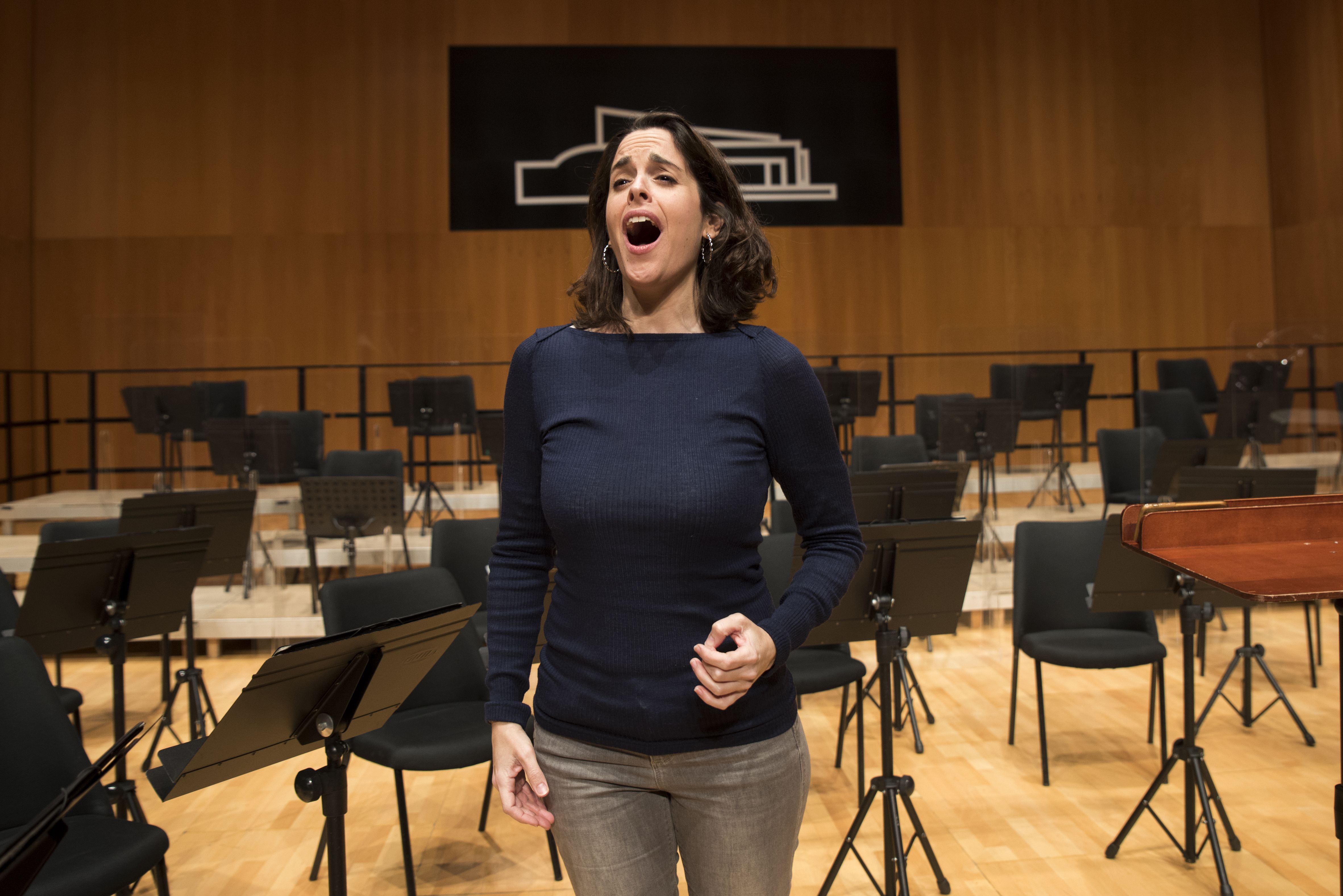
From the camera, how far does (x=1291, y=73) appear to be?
30.0ft

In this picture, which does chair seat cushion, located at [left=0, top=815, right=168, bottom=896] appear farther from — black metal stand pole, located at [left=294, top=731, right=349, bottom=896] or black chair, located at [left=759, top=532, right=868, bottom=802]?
black chair, located at [left=759, top=532, right=868, bottom=802]

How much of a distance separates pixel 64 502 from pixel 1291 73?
34.5 feet

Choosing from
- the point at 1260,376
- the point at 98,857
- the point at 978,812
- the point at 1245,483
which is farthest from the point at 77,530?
the point at 1260,376

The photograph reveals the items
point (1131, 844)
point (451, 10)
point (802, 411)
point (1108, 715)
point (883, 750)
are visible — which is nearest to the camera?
point (802, 411)

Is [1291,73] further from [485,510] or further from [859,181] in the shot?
[485,510]

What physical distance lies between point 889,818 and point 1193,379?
5217 millimetres

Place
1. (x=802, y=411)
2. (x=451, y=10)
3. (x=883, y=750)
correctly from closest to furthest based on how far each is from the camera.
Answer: (x=802, y=411)
(x=883, y=750)
(x=451, y=10)

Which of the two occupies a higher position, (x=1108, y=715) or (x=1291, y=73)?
(x=1291, y=73)

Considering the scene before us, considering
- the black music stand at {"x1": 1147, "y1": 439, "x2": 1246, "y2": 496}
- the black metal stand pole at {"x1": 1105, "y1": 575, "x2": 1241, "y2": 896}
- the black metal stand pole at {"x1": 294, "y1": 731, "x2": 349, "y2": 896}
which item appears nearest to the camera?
the black metal stand pole at {"x1": 294, "y1": 731, "x2": 349, "y2": 896}

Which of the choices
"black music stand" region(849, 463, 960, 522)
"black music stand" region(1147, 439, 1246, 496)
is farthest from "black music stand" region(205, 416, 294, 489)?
"black music stand" region(1147, 439, 1246, 496)

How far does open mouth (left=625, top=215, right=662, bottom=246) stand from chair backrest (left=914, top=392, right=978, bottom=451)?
544 centimetres

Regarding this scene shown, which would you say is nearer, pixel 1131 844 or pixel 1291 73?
pixel 1131 844

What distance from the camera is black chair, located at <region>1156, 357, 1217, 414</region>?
633cm

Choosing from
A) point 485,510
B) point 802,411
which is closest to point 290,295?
point 485,510
